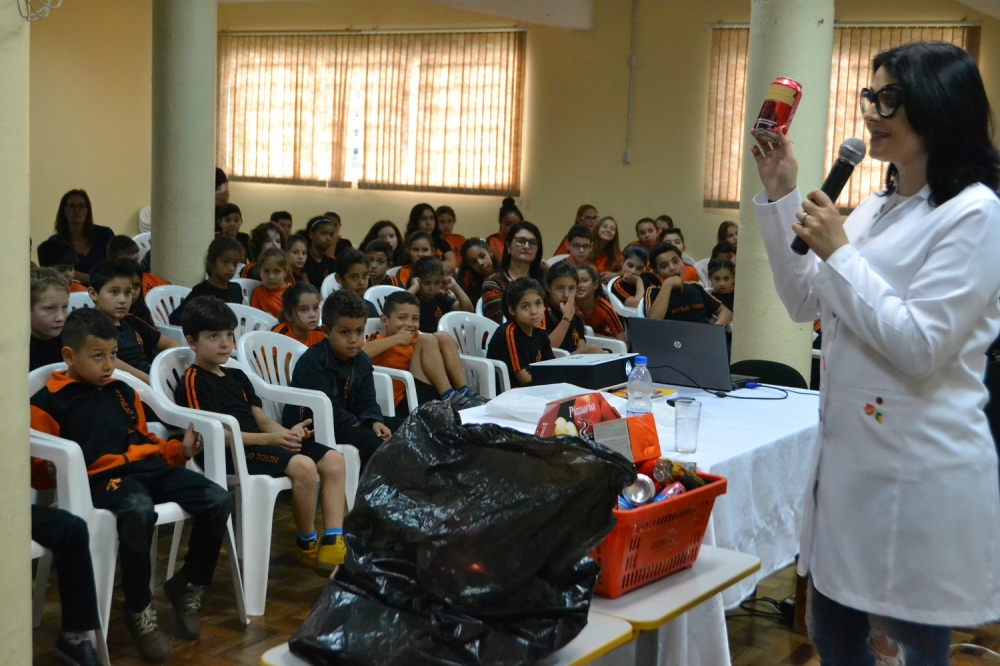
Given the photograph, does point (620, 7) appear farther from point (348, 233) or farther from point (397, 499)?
point (397, 499)

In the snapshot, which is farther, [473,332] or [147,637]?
[473,332]

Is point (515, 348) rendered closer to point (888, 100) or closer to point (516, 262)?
point (516, 262)

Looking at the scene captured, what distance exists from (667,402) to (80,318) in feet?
5.78

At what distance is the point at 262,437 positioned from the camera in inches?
143

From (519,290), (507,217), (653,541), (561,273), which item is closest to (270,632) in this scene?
(653,541)

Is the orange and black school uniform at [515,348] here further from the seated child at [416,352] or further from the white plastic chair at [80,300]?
the white plastic chair at [80,300]

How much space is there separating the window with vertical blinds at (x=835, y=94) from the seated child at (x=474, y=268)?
346cm

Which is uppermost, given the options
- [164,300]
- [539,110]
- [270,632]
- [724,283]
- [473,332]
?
[539,110]

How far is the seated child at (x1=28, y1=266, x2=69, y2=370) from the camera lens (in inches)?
145

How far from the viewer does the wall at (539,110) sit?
33.3ft

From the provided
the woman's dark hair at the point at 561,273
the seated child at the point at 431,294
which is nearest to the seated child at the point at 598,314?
the woman's dark hair at the point at 561,273

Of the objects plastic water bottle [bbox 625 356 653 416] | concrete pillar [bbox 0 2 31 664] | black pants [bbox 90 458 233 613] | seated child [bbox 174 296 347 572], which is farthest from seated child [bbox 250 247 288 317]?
concrete pillar [bbox 0 2 31 664]

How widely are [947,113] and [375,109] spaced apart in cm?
1008

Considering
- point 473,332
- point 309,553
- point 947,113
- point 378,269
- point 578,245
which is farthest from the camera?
point 578,245
